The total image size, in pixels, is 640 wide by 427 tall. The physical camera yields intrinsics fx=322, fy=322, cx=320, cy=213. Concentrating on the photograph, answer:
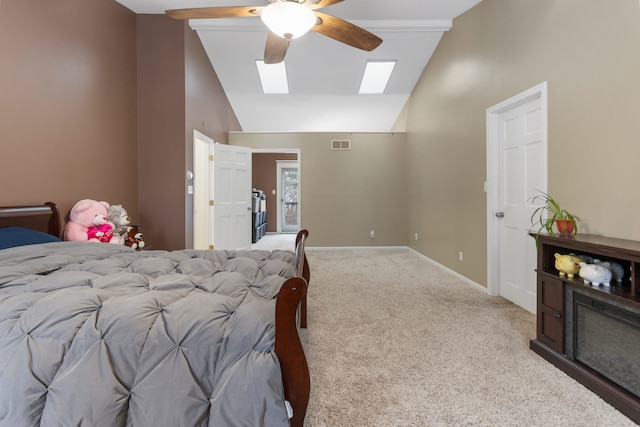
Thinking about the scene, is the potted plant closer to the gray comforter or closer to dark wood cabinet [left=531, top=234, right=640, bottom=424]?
dark wood cabinet [left=531, top=234, right=640, bottom=424]

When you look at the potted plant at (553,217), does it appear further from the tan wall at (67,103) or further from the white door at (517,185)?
the tan wall at (67,103)

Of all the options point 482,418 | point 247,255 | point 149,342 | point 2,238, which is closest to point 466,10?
point 247,255

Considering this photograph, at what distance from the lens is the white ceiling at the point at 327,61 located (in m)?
4.00

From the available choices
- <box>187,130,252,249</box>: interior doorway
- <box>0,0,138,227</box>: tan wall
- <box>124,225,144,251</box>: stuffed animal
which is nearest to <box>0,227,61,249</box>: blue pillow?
<box>0,0,138,227</box>: tan wall

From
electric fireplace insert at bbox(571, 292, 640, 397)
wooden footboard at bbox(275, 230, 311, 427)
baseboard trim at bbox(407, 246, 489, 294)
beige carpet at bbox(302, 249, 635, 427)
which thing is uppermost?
wooden footboard at bbox(275, 230, 311, 427)

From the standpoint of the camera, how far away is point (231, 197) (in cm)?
522

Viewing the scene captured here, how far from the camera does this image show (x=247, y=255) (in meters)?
2.33

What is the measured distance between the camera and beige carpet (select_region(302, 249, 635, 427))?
1.56 metres

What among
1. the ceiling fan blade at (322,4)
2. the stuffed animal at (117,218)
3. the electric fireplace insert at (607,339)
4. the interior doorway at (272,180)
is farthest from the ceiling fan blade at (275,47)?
the interior doorway at (272,180)

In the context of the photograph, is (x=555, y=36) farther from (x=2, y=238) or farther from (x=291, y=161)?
(x=291, y=161)

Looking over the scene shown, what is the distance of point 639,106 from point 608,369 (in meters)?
1.51

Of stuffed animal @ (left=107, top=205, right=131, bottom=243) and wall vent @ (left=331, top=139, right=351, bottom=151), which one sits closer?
stuffed animal @ (left=107, top=205, right=131, bottom=243)

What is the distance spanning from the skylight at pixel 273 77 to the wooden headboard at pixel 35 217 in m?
3.74

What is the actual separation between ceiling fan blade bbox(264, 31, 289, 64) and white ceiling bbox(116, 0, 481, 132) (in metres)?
1.25
